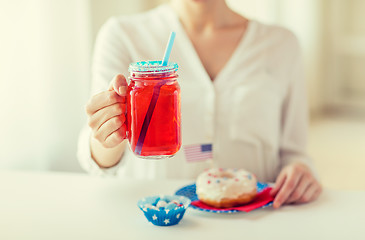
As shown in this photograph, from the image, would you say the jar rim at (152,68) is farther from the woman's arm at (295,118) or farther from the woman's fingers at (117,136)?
the woman's arm at (295,118)

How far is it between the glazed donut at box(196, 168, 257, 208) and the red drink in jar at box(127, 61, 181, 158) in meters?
0.32

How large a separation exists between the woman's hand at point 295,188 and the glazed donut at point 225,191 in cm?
7

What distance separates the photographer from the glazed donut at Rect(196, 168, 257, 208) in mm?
1436

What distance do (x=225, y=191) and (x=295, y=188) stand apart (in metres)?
0.20

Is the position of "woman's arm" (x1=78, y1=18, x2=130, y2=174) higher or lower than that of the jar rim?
lower

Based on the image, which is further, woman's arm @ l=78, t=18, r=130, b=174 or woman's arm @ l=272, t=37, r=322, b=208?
woman's arm @ l=272, t=37, r=322, b=208

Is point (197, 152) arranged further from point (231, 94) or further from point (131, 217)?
point (131, 217)

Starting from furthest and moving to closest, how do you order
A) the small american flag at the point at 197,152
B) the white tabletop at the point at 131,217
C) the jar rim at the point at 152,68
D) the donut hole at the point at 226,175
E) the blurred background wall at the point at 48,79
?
the blurred background wall at the point at 48,79 → the small american flag at the point at 197,152 → the donut hole at the point at 226,175 → the white tabletop at the point at 131,217 → the jar rim at the point at 152,68

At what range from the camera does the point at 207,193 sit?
4.73 feet

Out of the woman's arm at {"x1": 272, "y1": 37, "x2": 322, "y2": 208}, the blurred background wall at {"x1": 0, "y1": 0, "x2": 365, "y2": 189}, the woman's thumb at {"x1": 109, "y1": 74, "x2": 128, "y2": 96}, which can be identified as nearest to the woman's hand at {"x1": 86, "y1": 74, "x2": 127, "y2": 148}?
the woman's thumb at {"x1": 109, "y1": 74, "x2": 128, "y2": 96}

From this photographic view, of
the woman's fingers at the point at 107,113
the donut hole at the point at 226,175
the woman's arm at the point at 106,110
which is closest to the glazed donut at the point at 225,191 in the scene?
the donut hole at the point at 226,175

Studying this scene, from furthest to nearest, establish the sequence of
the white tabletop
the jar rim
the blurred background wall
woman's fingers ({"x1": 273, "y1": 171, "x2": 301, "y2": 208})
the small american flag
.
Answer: the blurred background wall, the small american flag, woman's fingers ({"x1": 273, "y1": 171, "x2": 301, "y2": 208}), the white tabletop, the jar rim

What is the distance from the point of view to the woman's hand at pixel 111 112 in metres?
1.21

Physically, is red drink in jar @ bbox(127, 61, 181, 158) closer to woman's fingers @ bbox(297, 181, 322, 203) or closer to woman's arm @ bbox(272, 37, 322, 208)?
woman's fingers @ bbox(297, 181, 322, 203)
